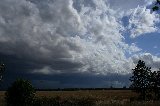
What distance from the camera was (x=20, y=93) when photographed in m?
42.4

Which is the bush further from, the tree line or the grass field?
the tree line

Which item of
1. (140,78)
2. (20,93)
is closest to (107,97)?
(140,78)

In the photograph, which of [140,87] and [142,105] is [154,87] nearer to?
[140,87]

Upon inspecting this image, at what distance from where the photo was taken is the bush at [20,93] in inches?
1671

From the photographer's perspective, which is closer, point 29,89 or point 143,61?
point 29,89

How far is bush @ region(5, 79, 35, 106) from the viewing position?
139 feet

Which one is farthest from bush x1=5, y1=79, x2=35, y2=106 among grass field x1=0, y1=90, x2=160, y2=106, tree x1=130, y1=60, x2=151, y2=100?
tree x1=130, y1=60, x2=151, y2=100

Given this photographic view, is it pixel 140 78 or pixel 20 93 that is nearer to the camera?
pixel 20 93

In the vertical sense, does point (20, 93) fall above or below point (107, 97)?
below

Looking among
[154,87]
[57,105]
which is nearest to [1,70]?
[57,105]

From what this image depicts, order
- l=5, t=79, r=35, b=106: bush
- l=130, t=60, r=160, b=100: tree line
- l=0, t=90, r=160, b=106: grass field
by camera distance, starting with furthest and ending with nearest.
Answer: l=130, t=60, r=160, b=100: tree line
l=0, t=90, r=160, b=106: grass field
l=5, t=79, r=35, b=106: bush

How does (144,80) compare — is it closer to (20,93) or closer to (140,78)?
(140,78)

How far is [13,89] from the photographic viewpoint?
4294 centimetres

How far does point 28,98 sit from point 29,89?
113cm
